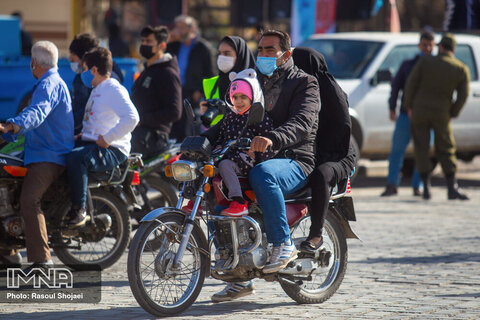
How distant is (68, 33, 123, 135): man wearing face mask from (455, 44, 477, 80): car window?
25.6ft

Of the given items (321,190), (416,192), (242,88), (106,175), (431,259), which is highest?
(242,88)

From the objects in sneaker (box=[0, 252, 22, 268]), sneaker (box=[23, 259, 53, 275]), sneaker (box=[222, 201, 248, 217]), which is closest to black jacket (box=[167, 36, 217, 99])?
sneaker (box=[0, 252, 22, 268])

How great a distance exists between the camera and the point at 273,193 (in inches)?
258

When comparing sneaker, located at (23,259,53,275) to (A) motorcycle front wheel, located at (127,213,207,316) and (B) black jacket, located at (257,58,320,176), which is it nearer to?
(A) motorcycle front wheel, located at (127,213,207,316)

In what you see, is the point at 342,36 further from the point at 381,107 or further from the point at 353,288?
the point at 353,288

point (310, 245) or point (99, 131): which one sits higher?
point (99, 131)

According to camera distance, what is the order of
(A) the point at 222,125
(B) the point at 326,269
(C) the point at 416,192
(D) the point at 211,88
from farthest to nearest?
(C) the point at 416,192
(D) the point at 211,88
(B) the point at 326,269
(A) the point at 222,125

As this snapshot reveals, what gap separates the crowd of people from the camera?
6641 millimetres

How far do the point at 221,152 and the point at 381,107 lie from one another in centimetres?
843

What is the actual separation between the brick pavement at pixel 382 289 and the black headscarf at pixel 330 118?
40.7 inches

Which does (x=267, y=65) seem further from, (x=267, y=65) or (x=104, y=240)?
(x=104, y=240)

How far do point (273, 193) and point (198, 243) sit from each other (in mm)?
584

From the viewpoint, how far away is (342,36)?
15195 mm

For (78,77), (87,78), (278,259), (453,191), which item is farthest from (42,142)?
(453,191)
